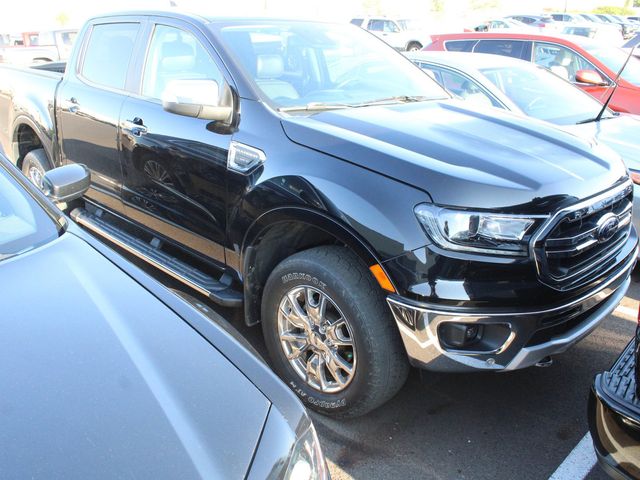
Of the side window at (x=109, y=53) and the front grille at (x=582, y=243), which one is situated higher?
the side window at (x=109, y=53)

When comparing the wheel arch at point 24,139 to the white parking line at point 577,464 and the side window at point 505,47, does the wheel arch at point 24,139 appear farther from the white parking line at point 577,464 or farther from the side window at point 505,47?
the side window at point 505,47

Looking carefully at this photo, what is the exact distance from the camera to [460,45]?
26.7 ft

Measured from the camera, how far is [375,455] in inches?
102

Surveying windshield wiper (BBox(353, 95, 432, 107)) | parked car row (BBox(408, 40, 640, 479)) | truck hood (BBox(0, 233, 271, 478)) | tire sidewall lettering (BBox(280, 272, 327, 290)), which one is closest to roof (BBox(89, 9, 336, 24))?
windshield wiper (BBox(353, 95, 432, 107))

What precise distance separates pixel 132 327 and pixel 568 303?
1706mm

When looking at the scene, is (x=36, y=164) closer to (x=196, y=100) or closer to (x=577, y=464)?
(x=196, y=100)

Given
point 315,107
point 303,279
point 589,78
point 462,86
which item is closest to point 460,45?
point 589,78

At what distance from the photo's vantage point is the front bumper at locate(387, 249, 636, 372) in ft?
7.31

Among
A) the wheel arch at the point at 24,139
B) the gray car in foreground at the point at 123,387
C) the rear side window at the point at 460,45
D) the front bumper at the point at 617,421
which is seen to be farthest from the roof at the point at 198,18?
the rear side window at the point at 460,45

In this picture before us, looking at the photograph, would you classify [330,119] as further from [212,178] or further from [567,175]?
[567,175]

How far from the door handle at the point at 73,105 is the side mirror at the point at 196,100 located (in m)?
1.53

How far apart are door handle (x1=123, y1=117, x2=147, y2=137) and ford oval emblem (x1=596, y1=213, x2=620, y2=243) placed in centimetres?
255

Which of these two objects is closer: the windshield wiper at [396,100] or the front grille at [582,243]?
the front grille at [582,243]

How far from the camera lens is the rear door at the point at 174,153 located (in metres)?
3.08
